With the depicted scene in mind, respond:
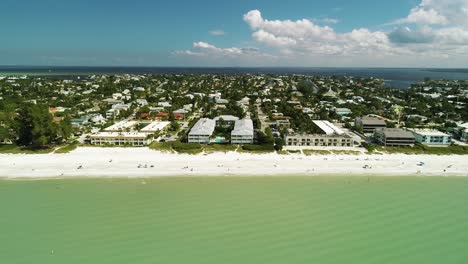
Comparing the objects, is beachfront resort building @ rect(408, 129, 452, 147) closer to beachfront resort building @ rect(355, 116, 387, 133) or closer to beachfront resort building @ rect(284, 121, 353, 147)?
beachfront resort building @ rect(355, 116, 387, 133)

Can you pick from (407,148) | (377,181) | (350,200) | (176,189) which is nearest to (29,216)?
(176,189)

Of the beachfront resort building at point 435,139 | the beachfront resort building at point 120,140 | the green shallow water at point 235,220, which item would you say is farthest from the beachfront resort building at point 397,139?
the beachfront resort building at point 120,140

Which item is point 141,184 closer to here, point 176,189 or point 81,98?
point 176,189

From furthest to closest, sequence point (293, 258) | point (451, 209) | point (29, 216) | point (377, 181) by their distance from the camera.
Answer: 1. point (377, 181)
2. point (451, 209)
3. point (29, 216)
4. point (293, 258)

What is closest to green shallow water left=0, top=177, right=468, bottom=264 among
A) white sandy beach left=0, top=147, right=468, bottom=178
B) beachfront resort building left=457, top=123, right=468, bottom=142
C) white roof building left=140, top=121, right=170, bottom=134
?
white sandy beach left=0, top=147, right=468, bottom=178

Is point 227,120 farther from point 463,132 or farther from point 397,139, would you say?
point 463,132

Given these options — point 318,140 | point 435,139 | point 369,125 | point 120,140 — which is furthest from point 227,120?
point 435,139
